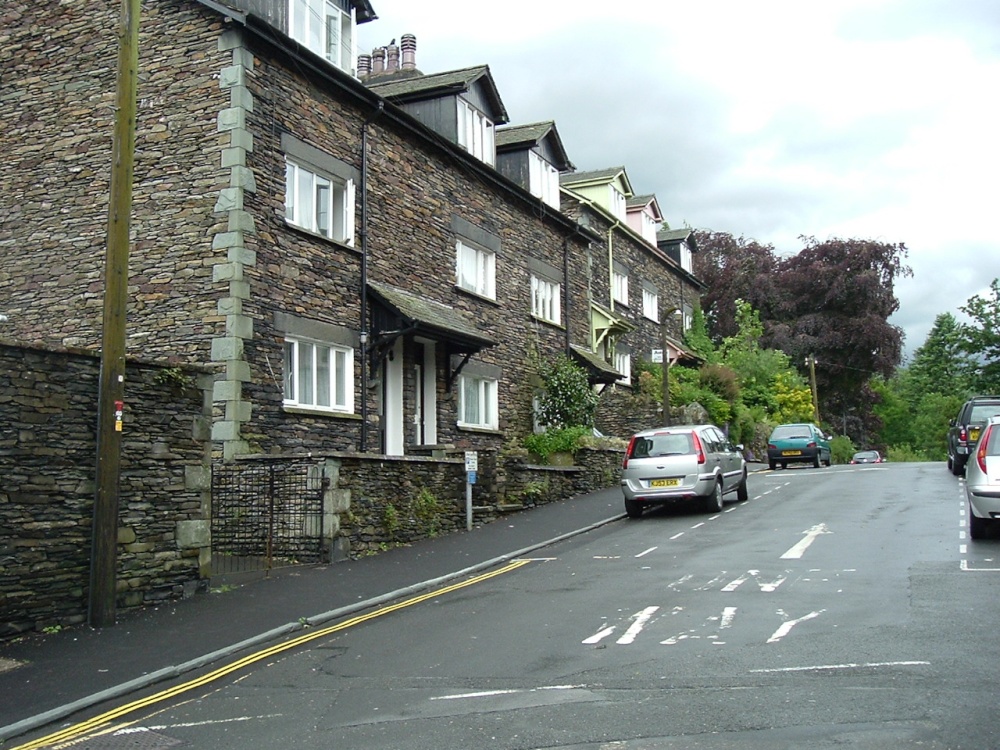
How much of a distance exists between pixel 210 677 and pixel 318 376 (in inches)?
414

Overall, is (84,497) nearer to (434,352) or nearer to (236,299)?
(236,299)

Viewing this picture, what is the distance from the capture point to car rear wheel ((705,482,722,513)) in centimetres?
2061

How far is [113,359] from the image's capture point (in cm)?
1084

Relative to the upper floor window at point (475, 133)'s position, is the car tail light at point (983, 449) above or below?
below

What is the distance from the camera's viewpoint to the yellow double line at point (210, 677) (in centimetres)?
729

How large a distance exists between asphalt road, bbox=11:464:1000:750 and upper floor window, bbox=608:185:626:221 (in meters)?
26.1

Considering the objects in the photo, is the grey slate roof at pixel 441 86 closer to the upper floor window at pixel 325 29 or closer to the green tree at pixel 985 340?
the upper floor window at pixel 325 29

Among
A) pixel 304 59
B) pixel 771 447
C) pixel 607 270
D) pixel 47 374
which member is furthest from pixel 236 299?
pixel 771 447

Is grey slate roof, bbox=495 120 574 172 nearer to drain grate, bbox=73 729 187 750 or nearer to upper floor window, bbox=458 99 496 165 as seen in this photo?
upper floor window, bbox=458 99 496 165

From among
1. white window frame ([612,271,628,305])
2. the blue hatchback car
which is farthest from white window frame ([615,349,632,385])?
the blue hatchback car

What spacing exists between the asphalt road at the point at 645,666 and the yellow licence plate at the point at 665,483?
565 centimetres

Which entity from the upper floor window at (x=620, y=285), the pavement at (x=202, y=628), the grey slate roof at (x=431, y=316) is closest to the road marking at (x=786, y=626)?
the pavement at (x=202, y=628)

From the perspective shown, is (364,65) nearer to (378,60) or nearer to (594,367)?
(378,60)

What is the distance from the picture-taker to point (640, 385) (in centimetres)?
3909
